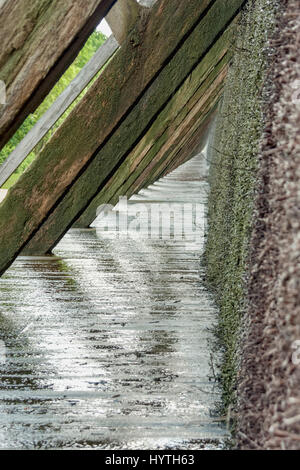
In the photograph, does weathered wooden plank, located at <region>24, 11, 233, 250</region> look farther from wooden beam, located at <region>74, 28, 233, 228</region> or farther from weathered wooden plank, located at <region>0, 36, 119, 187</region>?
weathered wooden plank, located at <region>0, 36, 119, 187</region>

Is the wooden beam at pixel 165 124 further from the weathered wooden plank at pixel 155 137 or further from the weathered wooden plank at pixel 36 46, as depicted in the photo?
the weathered wooden plank at pixel 36 46

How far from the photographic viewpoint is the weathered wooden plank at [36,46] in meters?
3.06

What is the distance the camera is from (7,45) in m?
3.02

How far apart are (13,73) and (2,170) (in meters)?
2.81

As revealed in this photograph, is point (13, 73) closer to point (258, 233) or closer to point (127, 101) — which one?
point (258, 233)

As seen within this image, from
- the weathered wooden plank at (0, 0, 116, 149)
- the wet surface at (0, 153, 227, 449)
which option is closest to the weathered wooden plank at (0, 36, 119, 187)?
the wet surface at (0, 153, 227, 449)

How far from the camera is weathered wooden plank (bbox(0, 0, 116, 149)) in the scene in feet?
10.1

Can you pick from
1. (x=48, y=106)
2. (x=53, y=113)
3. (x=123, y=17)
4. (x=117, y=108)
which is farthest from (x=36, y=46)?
(x=48, y=106)

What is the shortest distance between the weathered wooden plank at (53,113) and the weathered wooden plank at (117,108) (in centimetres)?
37

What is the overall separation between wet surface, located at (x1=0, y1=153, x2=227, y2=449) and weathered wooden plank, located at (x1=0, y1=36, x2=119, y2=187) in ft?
2.58

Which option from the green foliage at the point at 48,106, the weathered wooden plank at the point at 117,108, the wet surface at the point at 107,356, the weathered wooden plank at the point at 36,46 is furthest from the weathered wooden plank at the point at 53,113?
the green foliage at the point at 48,106

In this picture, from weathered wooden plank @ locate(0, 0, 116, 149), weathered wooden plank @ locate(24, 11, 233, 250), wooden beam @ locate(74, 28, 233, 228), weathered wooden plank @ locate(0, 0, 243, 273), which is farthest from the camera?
wooden beam @ locate(74, 28, 233, 228)

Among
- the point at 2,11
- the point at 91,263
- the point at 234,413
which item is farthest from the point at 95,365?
the point at 91,263

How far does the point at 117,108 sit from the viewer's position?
4.60 meters
